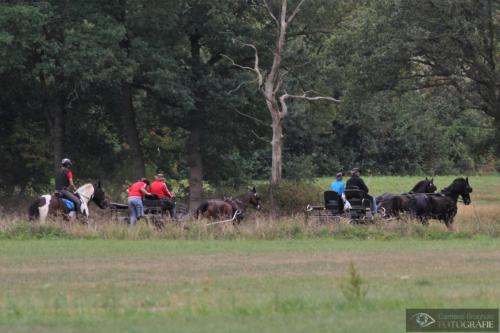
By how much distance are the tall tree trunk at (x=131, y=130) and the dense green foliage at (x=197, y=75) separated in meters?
0.06

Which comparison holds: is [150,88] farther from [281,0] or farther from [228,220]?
[228,220]

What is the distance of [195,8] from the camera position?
45.6 meters

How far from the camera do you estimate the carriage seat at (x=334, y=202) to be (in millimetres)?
31969

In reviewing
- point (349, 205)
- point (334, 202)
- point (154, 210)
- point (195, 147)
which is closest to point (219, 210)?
point (154, 210)

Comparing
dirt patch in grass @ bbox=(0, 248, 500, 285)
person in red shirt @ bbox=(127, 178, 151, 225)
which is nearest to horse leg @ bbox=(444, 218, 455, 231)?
dirt patch in grass @ bbox=(0, 248, 500, 285)

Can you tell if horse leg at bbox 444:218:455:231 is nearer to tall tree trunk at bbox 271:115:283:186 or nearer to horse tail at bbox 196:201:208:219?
horse tail at bbox 196:201:208:219

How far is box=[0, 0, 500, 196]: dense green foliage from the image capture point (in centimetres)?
4062

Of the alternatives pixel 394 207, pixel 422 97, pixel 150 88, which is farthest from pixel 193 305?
pixel 422 97

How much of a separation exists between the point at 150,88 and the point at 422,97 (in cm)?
1148

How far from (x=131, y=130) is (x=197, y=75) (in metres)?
3.40

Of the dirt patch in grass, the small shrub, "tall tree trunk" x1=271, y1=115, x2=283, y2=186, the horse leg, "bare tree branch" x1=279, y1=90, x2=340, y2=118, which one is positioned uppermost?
"bare tree branch" x1=279, y1=90, x2=340, y2=118

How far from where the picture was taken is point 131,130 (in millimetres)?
45812

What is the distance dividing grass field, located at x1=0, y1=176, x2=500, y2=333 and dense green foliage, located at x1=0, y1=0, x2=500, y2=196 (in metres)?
12.5

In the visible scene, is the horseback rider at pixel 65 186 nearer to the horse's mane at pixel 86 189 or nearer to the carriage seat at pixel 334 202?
the horse's mane at pixel 86 189
